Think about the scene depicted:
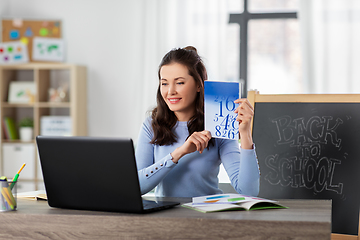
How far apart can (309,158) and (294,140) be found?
0.11 m

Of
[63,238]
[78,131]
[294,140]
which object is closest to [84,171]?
[63,238]

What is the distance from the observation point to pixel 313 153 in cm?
194

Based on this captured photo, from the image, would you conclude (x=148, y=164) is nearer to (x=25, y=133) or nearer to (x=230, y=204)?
(x=230, y=204)

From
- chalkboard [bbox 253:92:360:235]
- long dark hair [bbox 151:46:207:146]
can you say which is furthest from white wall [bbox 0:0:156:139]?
long dark hair [bbox 151:46:207:146]

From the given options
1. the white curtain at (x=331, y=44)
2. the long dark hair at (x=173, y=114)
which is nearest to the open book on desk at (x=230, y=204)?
the long dark hair at (x=173, y=114)

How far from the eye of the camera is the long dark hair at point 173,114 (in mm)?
1664

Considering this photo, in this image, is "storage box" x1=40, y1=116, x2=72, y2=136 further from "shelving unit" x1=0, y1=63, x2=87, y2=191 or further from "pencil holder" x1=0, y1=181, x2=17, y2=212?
"pencil holder" x1=0, y1=181, x2=17, y2=212

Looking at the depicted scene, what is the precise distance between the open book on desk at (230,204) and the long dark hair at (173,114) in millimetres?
428

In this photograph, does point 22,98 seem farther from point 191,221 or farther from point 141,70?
point 191,221

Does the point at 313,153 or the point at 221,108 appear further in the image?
the point at 313,153

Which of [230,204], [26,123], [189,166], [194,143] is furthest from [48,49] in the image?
[230,204]

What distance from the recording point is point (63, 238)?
3.78ft

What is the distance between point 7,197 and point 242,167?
75 cm

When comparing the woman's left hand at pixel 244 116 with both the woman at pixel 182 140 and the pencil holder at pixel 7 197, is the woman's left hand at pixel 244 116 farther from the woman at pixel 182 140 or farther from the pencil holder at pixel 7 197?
the pencil holder at pixel 7 197
